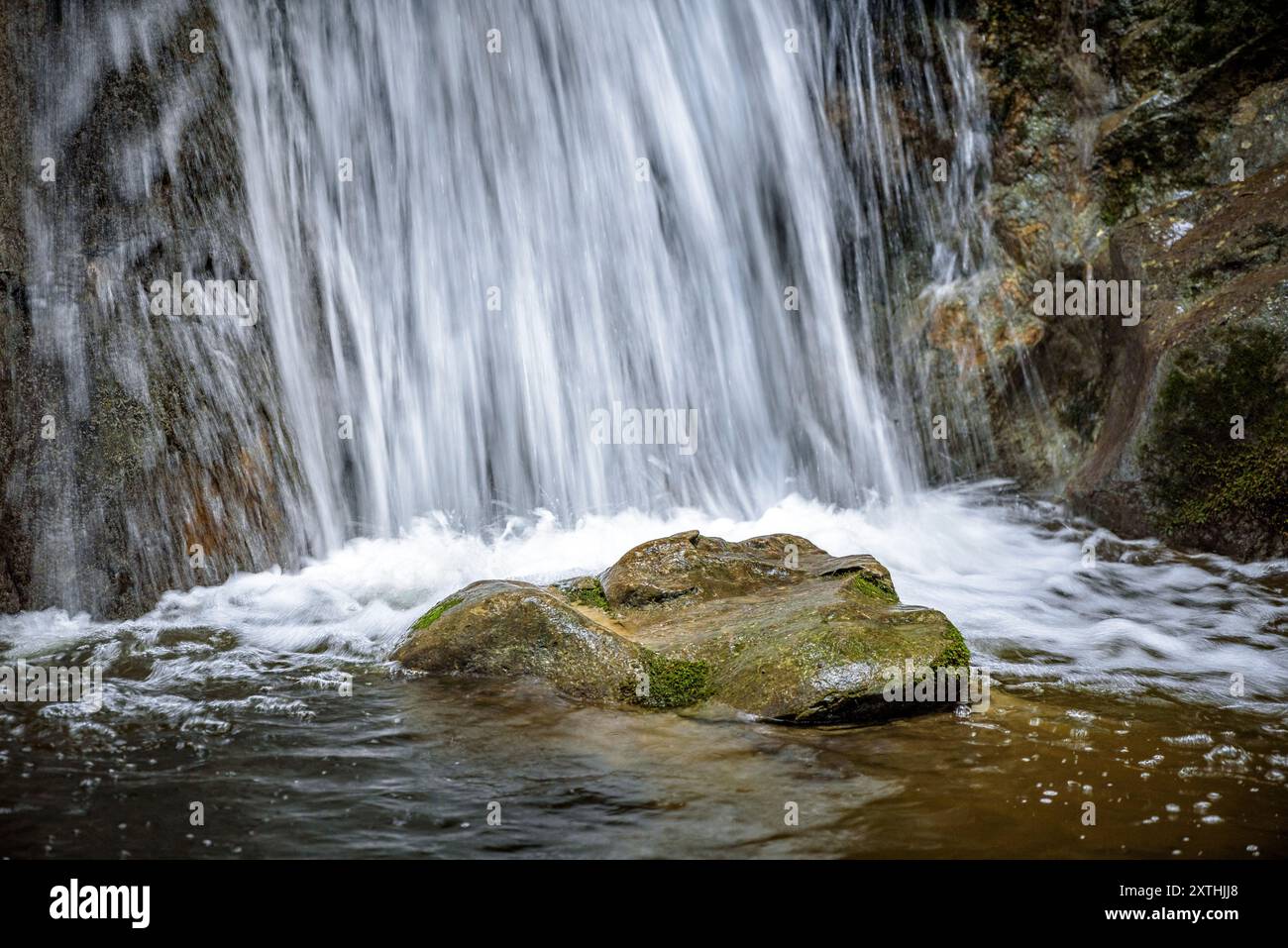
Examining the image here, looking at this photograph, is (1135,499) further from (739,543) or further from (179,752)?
(179,752)

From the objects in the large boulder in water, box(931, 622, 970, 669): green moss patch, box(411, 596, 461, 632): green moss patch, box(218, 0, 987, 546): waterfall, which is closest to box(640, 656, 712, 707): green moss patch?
the large boulder in water

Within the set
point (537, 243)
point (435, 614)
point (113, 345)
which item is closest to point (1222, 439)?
point (435, 614)

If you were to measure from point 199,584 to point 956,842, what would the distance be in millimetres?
5412

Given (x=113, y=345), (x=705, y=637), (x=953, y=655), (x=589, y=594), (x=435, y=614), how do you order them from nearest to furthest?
(x=953, y=655) → (x=705, y=637) → (x=435, y=614) → (x=589, y=594) → (x=113, y=345)

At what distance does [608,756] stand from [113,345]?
4.77 m

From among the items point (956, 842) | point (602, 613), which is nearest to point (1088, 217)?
point (602, 613)

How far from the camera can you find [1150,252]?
27.6 feet

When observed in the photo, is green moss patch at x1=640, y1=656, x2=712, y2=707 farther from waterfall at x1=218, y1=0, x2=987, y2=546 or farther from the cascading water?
waterfall at x1=218, y1=0, x2=987, y2=546

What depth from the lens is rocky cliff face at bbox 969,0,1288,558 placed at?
711 centimetres

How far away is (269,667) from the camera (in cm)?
509

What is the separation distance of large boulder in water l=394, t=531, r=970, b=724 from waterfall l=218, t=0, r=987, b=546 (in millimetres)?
3810

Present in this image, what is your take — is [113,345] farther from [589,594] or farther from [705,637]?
[705,637]

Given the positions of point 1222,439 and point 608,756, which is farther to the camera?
point 1222,439
